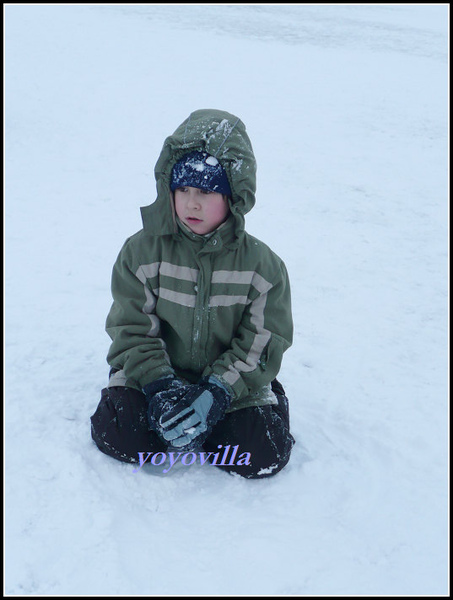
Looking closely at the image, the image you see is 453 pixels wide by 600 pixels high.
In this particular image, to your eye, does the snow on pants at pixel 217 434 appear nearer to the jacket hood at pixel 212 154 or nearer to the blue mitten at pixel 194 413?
the blue mitten at pixel 194 413

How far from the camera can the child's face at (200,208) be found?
6.46 feet

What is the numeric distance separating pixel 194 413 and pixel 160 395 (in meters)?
0.14

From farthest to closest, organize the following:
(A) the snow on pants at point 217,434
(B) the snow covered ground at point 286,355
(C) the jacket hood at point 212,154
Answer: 1. (A) the snow on pants at point 217,434
2. (C) the jacket hood at point 212,154
3. (B) the snow covered ground at point 286,355

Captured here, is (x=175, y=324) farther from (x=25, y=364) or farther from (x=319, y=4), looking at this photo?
(x=319, y=4)

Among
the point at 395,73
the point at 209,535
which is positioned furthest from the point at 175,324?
the point at 395,73

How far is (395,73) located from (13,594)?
9416 mm

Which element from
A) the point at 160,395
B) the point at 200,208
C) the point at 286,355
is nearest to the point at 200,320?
the point at 160,395

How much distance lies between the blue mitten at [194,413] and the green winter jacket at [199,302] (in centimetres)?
6

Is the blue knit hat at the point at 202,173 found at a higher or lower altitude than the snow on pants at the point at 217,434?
higher

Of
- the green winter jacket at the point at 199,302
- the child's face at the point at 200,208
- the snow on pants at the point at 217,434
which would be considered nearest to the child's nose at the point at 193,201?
the child's face at the point at 200,208

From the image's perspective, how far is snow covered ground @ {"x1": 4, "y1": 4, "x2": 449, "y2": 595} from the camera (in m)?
1.80

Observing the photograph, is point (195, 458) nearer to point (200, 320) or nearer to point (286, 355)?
point (200, 320)

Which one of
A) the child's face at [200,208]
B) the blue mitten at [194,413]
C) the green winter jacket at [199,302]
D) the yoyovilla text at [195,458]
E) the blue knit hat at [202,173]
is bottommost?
the yoyovilla text at [195,458]

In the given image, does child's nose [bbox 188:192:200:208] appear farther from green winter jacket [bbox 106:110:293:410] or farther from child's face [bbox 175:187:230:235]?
green winter jacket [bbox 106:110:293:410]
